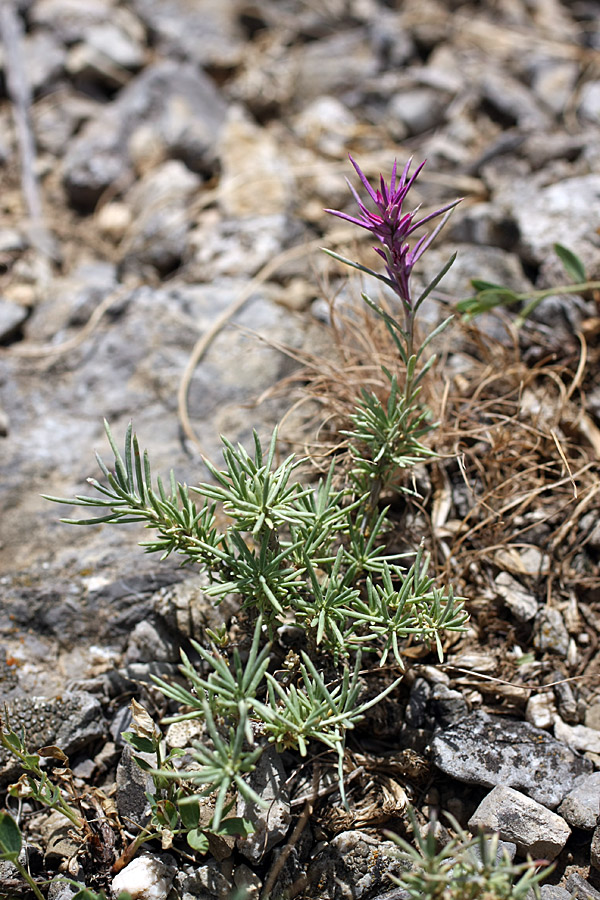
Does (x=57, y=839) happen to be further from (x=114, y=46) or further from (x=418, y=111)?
(x=114, y=46)

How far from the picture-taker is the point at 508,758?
6.16ft

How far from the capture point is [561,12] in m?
4.97

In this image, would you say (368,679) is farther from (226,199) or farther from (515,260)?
(226,199)

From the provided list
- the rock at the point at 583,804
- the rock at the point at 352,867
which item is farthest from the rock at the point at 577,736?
the rock at the point at 352,867

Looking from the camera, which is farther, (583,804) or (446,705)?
(446,705)

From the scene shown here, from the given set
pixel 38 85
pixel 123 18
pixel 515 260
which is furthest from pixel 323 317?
pixel 123 18

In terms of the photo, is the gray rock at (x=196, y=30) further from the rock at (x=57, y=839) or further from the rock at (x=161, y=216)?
the rock at (x=57, y=839)

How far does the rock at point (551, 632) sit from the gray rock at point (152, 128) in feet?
11.0

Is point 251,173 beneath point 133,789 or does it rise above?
above

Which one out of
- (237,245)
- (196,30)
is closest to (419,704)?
(237,245)

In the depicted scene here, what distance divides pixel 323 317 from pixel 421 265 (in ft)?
1.90

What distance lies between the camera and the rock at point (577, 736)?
1.98 meters

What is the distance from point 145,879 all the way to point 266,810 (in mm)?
351

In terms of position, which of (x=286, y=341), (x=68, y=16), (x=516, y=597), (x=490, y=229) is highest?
(x=68, y=16)
